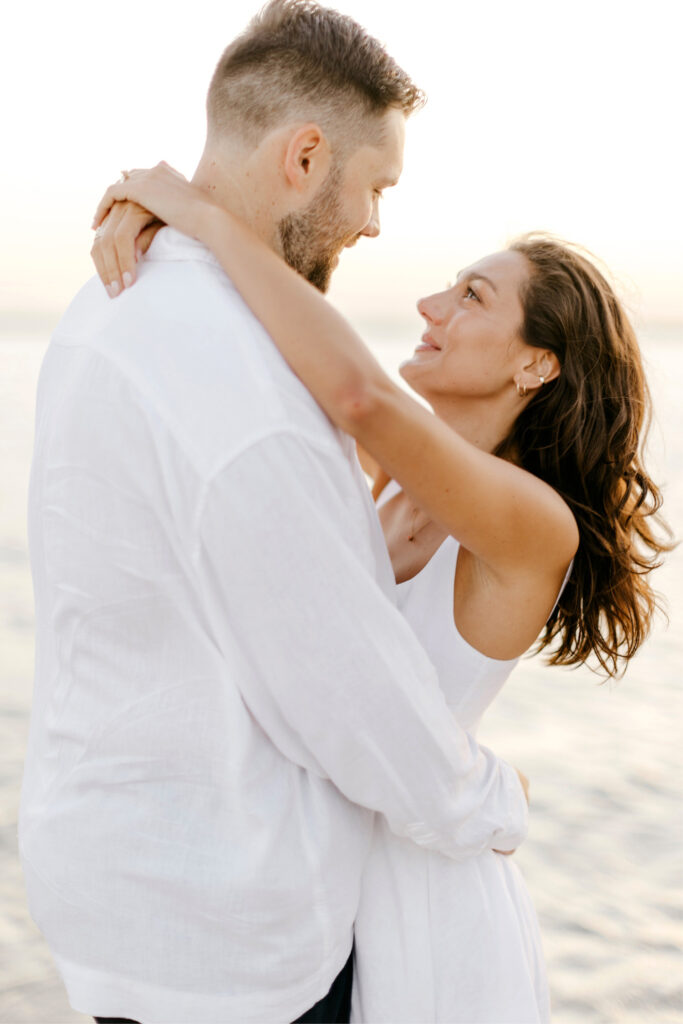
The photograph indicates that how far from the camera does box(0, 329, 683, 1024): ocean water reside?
3.91m

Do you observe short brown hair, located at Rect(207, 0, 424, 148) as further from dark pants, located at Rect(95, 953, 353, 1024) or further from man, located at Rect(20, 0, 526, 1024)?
dark pants, located at Rect(95, 953, 353, 1024)

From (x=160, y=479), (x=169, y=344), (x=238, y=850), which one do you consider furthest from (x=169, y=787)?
(x=169, y=344)

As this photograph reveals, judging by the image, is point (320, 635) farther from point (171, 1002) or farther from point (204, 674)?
point (171, 1002)

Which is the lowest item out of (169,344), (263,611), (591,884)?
(591,884)

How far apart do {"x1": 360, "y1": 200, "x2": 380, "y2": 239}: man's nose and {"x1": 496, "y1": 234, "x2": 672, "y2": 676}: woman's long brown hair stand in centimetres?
59

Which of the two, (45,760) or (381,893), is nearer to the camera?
(45,760)

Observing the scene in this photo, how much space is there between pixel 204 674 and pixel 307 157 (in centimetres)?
80

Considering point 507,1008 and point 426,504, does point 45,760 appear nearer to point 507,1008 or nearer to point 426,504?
point 426,504

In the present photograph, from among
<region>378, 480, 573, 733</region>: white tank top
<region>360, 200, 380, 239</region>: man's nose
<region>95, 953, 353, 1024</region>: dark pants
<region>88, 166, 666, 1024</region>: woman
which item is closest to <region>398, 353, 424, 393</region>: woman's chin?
<region>88, 166, 666, 1024</region>: woman

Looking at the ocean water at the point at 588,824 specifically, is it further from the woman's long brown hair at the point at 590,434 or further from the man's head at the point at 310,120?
the man's head at the point at 310,120

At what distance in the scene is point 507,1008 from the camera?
1.71m

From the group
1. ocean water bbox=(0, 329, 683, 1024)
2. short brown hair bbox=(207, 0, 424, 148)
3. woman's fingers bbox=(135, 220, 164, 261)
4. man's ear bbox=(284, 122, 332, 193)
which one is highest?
short brown hair bbox=(207, 0, 424, 148)

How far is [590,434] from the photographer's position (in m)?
2.26

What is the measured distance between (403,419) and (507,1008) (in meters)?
0.94
